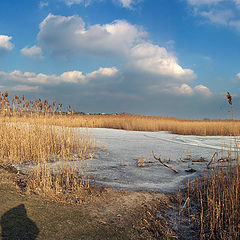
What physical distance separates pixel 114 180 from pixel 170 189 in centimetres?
87

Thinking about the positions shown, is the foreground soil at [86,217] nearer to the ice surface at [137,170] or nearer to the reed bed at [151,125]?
the ice surface at [137,170]

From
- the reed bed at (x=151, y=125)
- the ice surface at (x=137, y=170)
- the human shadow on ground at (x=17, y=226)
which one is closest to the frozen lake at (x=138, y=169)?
the ice surface at (x=137, y=170)

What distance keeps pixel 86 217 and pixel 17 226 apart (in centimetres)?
62

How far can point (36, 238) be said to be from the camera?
182cm

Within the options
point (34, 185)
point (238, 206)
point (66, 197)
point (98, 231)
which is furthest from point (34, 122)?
point (238, 206)

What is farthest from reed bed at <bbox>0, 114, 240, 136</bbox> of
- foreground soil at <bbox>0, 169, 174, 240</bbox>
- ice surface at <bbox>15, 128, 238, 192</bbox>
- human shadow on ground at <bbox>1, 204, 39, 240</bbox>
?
human shadow on ground at <bbox>1, 204, 39, 240</bbox>

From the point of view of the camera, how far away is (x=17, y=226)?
6.37ft

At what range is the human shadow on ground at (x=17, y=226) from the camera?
1.82 meters

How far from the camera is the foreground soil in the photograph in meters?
1.93

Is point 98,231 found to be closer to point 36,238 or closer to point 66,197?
point 36,238

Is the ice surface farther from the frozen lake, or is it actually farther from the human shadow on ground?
the human shadow on ground

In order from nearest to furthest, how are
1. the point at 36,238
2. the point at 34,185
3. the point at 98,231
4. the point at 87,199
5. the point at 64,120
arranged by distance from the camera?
the point at 36,238 → the point at 98,231 → the point at 87,199 → the point at 34,185 → the point at 64,120

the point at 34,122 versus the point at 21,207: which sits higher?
the point at 34,122

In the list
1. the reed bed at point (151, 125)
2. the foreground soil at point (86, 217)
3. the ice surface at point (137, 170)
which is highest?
the reed bed at point (151, 125)
